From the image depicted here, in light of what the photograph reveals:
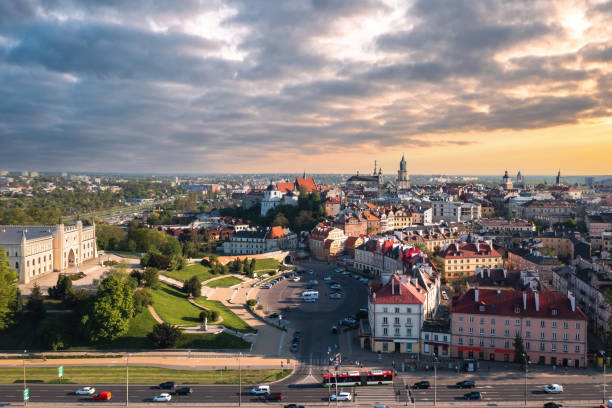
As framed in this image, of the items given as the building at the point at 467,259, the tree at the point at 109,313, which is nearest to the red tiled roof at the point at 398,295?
the tree at the point at 109,313

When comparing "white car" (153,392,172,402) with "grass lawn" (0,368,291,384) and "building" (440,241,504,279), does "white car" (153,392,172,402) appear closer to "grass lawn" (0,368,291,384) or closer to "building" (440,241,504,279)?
"grass lawn" (0,368,291,384)

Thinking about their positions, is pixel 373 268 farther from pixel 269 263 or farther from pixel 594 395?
pixel 594 395

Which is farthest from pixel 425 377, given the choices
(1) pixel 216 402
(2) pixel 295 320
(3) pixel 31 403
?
(3) pixel 31 403

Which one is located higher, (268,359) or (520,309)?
(520,309)

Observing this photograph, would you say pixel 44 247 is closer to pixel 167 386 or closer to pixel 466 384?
pixel 167 386

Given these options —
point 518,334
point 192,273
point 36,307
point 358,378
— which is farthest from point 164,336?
point 518,334
